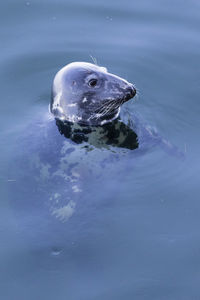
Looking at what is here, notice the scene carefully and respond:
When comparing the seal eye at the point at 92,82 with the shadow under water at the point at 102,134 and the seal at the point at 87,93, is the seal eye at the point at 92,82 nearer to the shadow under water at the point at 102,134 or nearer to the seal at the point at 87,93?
the seal at the point at 87,93

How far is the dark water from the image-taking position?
514 centimetres

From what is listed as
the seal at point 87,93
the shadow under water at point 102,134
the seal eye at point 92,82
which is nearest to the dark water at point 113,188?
the shadow under water at point 102,134

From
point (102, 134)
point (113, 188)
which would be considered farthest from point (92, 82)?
point (113, 188)

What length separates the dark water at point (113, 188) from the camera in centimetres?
514

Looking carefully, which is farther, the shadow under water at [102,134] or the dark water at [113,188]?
the shadow under water at [102,134]

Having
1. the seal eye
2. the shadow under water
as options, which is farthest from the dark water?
the seal eye

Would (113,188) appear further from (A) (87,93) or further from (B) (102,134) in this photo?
(A) (87,93)

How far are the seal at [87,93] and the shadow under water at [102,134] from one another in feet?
0.28

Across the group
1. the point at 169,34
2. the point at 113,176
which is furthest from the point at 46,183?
the point at 169,34

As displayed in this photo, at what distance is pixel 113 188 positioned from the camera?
5871mm

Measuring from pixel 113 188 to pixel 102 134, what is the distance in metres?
0.91

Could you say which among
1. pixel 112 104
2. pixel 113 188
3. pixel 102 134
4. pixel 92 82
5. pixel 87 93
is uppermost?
pixel 92 82

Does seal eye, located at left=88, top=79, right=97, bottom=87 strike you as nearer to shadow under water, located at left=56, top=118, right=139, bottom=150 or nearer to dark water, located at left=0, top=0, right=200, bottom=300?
shadow under water, located at left=56, top=118, right=139, bottom=150

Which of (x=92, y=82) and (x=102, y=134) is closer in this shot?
(x=92, y=82)
